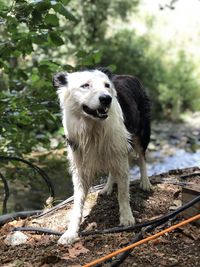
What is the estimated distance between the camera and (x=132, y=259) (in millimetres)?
2961

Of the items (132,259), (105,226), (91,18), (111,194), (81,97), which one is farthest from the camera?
(91,18)

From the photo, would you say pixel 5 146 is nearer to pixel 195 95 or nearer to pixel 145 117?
pixel 145 117

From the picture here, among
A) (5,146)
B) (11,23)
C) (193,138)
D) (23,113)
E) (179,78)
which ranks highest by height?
(11,23)

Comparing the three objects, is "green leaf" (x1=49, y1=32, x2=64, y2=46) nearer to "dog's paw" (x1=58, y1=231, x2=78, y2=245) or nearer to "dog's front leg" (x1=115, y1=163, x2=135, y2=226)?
"dog's front leg" (x1=115, y1=163, x2=135, y2=226)

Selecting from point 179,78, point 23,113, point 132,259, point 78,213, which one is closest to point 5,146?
point 23,113

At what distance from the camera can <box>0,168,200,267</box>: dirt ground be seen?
299 centimetres

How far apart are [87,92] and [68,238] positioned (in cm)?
123

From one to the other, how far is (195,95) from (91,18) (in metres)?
6.50

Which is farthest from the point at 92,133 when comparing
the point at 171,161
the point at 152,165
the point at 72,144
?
the point at 171,161

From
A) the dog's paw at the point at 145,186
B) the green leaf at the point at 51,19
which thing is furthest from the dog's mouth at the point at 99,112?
the dog's paw at the point at 145,186

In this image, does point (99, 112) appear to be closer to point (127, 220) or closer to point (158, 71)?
point (127, 220)

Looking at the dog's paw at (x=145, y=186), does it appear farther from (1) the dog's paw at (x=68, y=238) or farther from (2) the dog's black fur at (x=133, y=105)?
(1) the dog's paw at (x=68, y=238)

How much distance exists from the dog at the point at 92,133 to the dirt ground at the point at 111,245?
0.20 metres

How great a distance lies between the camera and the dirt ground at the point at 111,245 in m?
2.99
